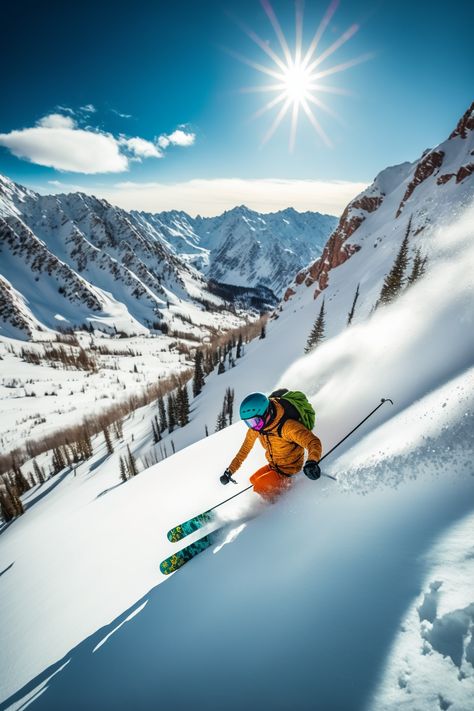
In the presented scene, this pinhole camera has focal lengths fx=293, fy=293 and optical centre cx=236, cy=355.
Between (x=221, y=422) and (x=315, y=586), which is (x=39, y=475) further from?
(x=315, y=586)

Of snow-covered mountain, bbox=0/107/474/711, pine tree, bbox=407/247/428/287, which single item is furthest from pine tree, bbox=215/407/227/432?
snow-covered mountain, bbox=0/107/474/711

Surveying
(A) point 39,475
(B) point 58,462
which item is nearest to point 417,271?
(B) point 58,462

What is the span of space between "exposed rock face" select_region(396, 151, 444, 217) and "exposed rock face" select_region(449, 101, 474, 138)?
6354 millimetres

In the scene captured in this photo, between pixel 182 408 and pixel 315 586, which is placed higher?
pixel 315 586

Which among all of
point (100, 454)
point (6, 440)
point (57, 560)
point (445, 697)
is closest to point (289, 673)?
point (445, 697)

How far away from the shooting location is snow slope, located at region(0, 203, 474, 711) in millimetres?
3232

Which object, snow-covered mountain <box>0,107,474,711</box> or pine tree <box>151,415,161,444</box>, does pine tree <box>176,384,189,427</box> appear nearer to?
pine tree <box>151,415,161,444</box>

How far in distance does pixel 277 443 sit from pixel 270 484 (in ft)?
3.84

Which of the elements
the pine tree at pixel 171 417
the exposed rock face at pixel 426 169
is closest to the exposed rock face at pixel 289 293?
the exposed rock face at pixel 426 169

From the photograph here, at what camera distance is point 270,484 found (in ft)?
25.0

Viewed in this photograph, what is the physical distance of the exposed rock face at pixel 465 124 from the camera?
7584 cm

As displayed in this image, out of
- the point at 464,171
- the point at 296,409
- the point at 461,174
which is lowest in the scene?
the point at 296,409

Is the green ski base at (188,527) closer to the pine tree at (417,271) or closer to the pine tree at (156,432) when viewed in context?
the pine tree at (417,271)

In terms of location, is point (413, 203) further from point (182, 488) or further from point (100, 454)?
point (100, 454)
